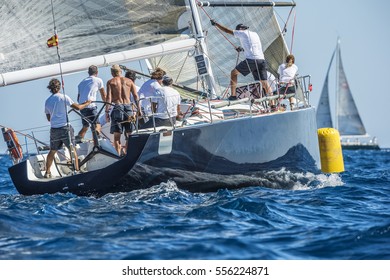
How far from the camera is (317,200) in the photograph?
38.2ft

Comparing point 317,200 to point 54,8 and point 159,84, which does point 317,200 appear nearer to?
point 159,84

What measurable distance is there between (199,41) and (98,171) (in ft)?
9.90

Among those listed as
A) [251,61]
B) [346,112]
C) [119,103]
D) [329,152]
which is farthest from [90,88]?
[346,112]

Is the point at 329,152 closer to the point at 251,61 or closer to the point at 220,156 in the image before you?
the point at 251,61

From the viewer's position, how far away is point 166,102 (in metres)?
12.3

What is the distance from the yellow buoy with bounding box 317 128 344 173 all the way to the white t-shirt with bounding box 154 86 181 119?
117 inches

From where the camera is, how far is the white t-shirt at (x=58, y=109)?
12.3m

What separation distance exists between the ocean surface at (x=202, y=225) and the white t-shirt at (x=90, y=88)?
1.41m

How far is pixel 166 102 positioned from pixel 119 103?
25.9 inches

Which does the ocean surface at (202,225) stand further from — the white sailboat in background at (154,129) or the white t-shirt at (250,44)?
the white t-shirt at (250,44)

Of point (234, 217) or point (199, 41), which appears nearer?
point (234, 217)

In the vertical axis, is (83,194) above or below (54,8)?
below
